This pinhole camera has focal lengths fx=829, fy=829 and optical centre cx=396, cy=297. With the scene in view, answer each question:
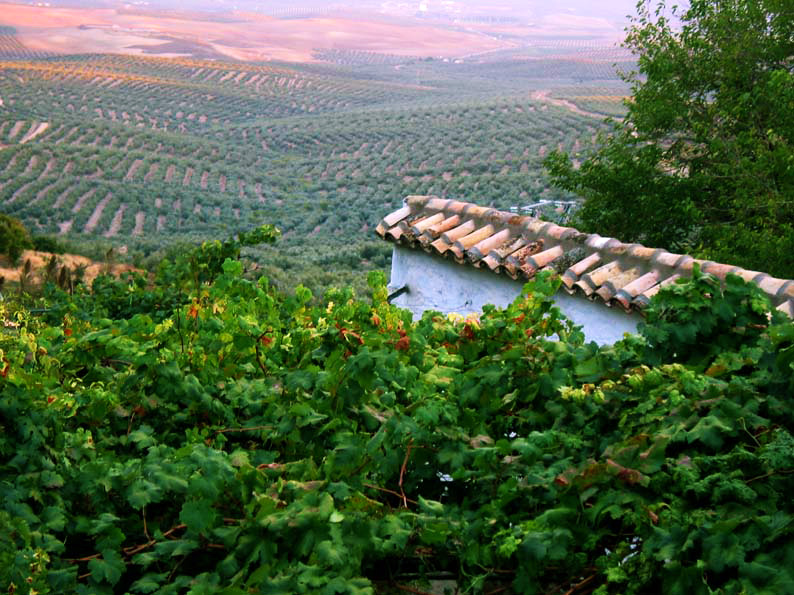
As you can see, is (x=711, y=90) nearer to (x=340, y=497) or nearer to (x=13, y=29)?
(x=340, y=497)

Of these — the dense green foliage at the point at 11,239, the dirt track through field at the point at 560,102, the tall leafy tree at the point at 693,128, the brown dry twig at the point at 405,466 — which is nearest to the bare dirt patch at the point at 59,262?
the dense green foliage at the point at 11,239

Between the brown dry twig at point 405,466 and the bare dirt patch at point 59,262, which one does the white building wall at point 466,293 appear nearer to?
the brown dry twig at point 405,466

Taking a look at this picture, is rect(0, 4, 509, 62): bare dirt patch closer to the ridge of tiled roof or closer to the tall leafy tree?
the tall leafy tree

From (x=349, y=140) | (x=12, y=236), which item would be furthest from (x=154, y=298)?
(x=349, y=140)

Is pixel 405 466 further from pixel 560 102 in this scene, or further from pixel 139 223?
pixel 560 102

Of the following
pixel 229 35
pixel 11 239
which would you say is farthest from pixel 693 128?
pixel 229 35

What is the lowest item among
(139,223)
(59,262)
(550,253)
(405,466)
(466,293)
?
(139,223)
